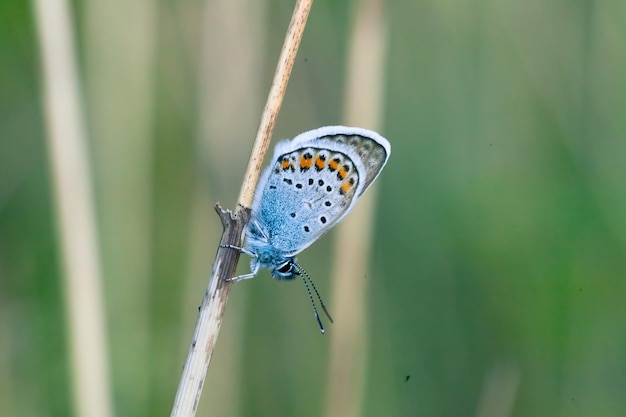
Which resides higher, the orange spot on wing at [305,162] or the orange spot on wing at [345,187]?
the orange spot on wing at [305,162]

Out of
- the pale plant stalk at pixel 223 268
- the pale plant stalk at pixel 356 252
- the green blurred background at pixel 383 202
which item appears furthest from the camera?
the green blurred background at pixel 383 202

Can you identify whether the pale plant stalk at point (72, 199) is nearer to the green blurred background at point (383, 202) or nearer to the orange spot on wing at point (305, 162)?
the green blurred background at point (383, 202)

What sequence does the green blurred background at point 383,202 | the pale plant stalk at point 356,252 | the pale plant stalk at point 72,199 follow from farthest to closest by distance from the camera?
the green blurred background at point 383,202
the pale plant stalk at point 356,252
the pale plant stalk at point 72,199

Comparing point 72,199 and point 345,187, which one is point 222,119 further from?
point 345,187

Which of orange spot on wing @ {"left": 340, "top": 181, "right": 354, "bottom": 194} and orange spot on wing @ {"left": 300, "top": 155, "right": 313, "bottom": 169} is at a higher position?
orange spot on wing @ {"left": 300, "top": 155, "right": 313, "bottom": 169}

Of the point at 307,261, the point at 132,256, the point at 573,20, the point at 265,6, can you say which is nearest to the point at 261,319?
the point at 307,261

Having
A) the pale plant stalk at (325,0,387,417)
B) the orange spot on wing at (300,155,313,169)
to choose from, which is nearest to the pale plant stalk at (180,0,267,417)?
the pale plant stalk at (325,0,387,417)

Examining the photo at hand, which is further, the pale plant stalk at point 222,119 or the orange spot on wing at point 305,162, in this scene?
the pale plant stalk at point 222,119

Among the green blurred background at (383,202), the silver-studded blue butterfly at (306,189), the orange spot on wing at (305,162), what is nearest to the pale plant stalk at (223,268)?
the silver-studded blue butterfly at (306,189)

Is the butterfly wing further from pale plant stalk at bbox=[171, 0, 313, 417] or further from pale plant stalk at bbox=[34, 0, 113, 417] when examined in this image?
pale plant stalk at bbox=[34, 0, 113, 417]

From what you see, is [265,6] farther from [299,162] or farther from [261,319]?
[261,319]
